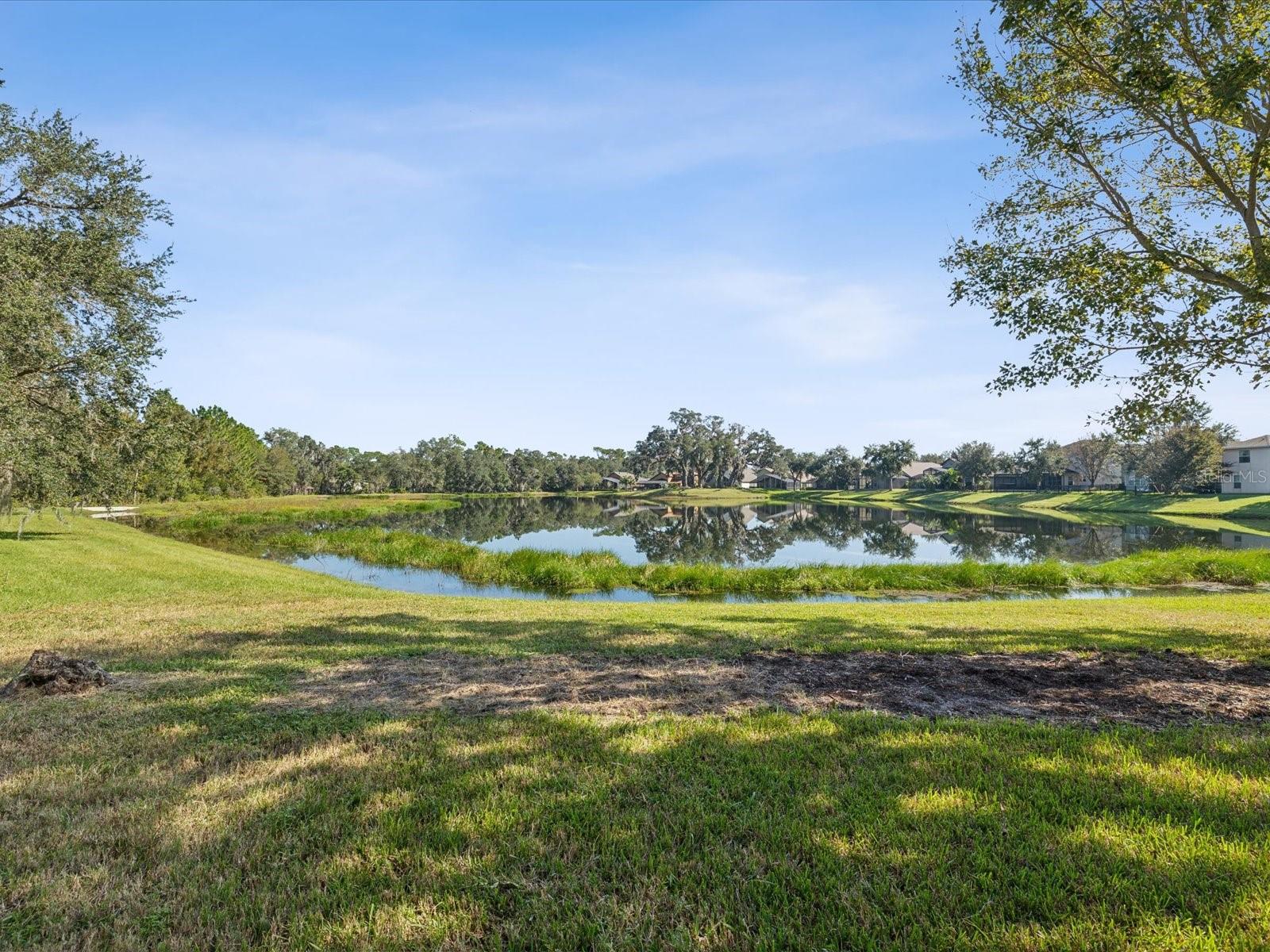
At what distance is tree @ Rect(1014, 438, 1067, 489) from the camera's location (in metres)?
97.0

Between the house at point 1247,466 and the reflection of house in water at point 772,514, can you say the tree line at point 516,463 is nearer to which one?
the house at point 1247,466

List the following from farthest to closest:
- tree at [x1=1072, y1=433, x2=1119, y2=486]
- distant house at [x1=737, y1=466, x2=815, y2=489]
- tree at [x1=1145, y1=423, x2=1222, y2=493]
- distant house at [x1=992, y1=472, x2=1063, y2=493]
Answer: distant house at [x1=737, y1=466, x2=815, y2=489] → distant house at [x1=992, y1=472, x2=1063, y2=493] → tree at [x1=1072, y1=433, x2=1119, y2=486] → tree at [x1=1145, y1=423, x2=1222, y2=493]

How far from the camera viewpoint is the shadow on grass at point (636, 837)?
2.73 meters

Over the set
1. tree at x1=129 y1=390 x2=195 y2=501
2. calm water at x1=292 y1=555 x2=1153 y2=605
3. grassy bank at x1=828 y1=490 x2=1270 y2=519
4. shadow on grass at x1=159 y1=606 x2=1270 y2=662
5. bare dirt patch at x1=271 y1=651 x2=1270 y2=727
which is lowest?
calm water at x1=292 y1=555 x2=1153 y2=605

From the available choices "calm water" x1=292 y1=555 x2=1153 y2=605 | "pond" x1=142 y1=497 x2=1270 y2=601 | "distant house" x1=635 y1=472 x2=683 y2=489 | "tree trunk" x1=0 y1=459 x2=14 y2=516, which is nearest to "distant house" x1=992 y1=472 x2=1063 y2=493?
"pond" x1=142 y1=497 x2=1270 y2=601

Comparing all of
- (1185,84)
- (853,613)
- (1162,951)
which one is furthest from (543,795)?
(1185,84)

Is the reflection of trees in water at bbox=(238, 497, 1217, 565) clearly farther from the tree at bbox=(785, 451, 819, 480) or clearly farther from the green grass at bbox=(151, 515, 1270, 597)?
the tree at bbox=(785, 451, 819, 480)

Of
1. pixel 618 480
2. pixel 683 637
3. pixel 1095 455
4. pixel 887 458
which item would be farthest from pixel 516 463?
pixel 683 637

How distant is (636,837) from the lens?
3.40 m

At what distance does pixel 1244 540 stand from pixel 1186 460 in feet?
118

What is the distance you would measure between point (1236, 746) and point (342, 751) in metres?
6.66

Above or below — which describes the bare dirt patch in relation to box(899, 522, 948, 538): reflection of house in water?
above

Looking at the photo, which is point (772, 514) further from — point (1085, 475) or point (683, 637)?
point (683, 637)

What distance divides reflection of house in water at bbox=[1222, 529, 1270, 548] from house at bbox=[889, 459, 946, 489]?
269ft
